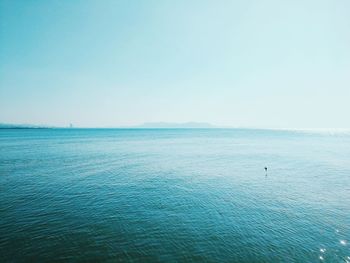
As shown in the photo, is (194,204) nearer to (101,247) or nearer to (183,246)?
(183,246)

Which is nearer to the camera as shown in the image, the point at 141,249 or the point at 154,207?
the point at 141,249

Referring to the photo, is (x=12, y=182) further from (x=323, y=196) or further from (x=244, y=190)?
(x=323, y=196)

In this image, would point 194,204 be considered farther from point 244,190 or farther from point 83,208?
point 83,208

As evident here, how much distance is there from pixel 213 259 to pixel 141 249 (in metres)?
5.59

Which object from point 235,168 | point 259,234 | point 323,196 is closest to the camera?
point 259,234

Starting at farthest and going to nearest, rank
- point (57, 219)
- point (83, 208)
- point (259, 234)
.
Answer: point (83, 208), point (57, 219), point (259, 234)

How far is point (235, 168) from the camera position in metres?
47.3

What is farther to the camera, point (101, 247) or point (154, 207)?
point (154, 207)

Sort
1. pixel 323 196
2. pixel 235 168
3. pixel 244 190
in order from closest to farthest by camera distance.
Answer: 1. pixel 323 196
2. pixel 244 190
3. pixel 235 168

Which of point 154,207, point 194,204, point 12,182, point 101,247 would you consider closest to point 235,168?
point 194,204

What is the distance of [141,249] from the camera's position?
16109mm

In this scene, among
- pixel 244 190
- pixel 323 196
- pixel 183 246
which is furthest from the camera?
pixel 244 190

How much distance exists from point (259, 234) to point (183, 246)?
7.37 metres

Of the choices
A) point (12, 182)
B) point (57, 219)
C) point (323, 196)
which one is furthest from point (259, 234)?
point (12, 182)
